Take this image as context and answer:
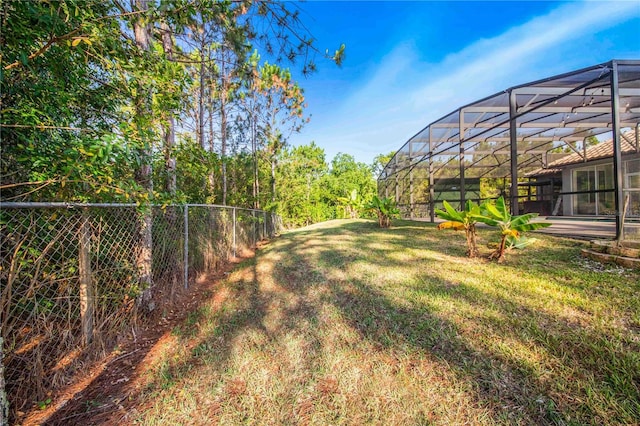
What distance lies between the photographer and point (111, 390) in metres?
1.88

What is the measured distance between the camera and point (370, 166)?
36812 mm

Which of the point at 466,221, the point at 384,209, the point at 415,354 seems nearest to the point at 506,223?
the point at 466,221

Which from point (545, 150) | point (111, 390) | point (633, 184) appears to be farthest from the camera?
point (545, 150)

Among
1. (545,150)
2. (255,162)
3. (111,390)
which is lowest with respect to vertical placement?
(111,390)

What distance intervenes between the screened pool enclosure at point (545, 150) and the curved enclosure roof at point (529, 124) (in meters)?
0.03

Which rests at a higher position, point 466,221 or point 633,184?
point 633,184

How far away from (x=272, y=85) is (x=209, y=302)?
12.5m

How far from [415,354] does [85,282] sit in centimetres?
308

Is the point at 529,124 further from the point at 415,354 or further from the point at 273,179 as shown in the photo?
the point at 273,179

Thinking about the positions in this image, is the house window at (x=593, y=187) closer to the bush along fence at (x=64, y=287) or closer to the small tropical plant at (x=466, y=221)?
the small tropical plant at (x=466, y=221)

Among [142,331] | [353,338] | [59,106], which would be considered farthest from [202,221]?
[353,338]

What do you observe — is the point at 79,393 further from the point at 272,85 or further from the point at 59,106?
the point at 272,85

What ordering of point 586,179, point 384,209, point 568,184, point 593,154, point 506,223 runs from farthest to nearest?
point 568,184
point 586,179
point 593,154
point 384,209
point 506,223

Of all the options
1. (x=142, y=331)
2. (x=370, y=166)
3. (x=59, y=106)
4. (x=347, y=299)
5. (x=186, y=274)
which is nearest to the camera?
(x=59, y=106)
